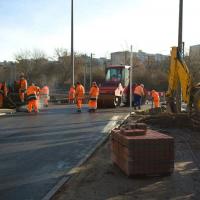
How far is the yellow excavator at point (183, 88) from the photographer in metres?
19.2

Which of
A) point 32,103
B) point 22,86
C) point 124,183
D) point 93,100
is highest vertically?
point 22,86

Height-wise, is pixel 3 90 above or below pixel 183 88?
below

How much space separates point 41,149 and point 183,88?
8097mm

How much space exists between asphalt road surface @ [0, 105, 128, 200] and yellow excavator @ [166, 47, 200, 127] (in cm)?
283

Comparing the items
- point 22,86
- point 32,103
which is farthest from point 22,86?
point 32,103

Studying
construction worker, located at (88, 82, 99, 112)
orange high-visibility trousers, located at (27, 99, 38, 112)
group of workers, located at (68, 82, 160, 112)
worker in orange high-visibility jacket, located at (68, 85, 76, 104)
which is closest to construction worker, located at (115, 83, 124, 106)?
group of workers, located at (68, 82, 160, 112)

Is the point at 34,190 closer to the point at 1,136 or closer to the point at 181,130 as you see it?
the point at 1,136

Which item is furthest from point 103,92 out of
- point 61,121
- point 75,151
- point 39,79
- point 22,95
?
point 39,79

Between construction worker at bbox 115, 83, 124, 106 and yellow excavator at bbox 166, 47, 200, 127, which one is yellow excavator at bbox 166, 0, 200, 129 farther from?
construction worker at bbox 115, 83, 124, 106

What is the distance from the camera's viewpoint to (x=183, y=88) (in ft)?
65.8

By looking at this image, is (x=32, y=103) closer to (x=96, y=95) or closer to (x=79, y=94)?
(x=79, y=94)

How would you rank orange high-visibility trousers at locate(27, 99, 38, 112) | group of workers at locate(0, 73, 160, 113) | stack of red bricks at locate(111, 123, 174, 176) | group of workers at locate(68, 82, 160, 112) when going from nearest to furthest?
stack of red bricks at locate(111, 123, 174, 176) < orange high-visibility trousers at locate(27, 99, 38, 112) < group of workers at locate(0, 73, 160, 113) < group of workers at locate(68, 82, 160, 112)

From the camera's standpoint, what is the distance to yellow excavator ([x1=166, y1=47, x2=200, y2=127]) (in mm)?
19188

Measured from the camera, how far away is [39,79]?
82.7 m
